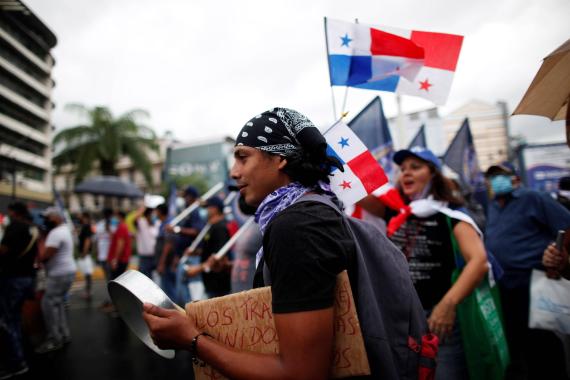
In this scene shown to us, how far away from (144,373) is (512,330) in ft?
13.1

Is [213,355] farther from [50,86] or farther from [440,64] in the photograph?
[50,86]

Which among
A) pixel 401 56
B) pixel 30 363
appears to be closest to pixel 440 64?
pixel 401 56

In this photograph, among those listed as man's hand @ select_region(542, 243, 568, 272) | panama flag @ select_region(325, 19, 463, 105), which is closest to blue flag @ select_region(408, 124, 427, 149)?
panama flag @ select_region(325, 19, 463, 105)

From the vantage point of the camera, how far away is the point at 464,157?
5832mm

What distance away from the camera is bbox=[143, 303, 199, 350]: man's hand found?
1130 mm

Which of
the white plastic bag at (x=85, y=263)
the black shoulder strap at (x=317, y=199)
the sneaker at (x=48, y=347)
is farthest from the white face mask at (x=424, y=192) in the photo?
the white plastic bag at (x=85, y=263)

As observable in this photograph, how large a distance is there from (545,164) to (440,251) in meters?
13.4

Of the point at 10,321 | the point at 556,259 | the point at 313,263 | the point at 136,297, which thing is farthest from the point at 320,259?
the point at 10,321

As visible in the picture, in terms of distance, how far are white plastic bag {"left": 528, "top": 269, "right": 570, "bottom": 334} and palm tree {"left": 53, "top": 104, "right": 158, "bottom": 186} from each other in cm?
2872

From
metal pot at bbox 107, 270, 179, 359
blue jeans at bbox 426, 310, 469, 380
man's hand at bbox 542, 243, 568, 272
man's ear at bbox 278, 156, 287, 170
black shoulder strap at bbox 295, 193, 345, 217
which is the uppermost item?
man's ear at bbox 278, 156, 287, 170

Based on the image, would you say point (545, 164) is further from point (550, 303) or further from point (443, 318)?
point (443, 318)

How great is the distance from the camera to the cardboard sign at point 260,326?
3.58 ft

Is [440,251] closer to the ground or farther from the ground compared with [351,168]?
closer to the ground

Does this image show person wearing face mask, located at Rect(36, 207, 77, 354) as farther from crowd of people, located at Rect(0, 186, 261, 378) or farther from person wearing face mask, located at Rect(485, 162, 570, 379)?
person wearing face mask, located at Rect(485, 162, 570, 379)
